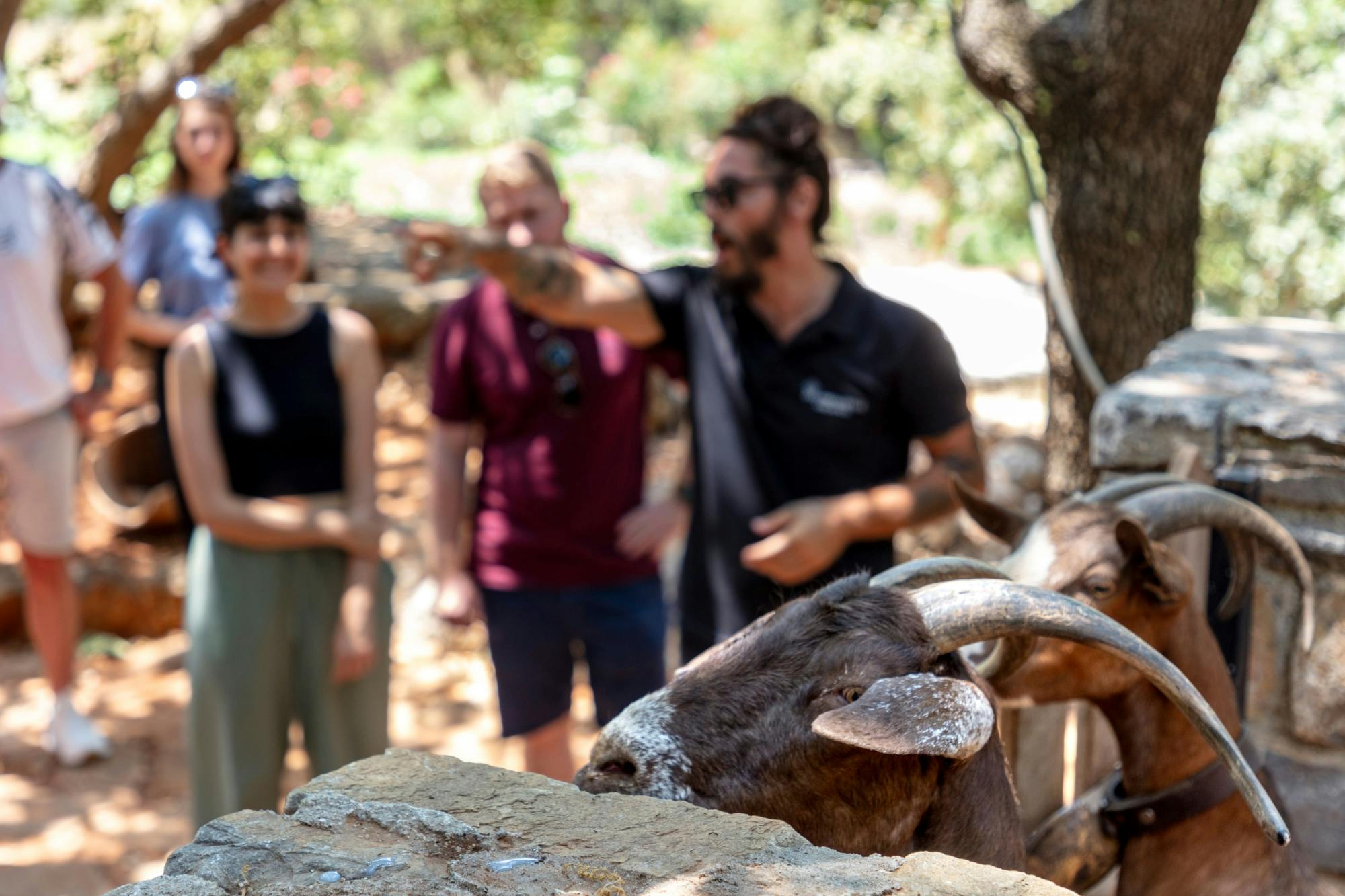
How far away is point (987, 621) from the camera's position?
6.61ft

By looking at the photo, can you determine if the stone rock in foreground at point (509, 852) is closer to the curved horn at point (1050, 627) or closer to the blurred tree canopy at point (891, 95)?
the curved horn at point (1050, 627)

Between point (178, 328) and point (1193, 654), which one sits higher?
point (178, 328)

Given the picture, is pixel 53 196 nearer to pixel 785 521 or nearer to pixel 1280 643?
pixel 785 521

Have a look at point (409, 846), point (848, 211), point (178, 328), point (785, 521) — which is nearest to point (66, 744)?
point (178, 328)

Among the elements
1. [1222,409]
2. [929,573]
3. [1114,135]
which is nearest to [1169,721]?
[929,573]

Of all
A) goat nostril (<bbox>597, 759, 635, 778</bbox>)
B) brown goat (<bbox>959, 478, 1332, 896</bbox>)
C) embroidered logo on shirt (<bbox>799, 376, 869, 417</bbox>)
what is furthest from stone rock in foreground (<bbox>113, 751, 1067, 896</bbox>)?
embroidered logo on shirt (<bbox>799, 376, 869, 417</bbox>)

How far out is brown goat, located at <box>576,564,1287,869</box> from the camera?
1946 mm

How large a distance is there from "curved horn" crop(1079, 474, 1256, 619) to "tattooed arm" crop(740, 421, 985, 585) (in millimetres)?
339

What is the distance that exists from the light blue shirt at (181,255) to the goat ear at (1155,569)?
380 cm

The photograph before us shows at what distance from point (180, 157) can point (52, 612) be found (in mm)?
1844

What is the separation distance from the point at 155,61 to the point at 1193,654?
7679 millimetres

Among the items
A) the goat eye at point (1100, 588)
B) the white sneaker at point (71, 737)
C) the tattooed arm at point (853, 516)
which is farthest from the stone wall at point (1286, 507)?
the white sneaker at point (71, 737)

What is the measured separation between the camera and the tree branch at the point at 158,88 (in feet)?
22.4

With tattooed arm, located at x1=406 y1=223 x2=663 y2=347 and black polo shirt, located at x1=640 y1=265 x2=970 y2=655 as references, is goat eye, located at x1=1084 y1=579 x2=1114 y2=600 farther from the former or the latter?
tattooed arm, located at x1=406 y1=223 x2=663 y2=347
